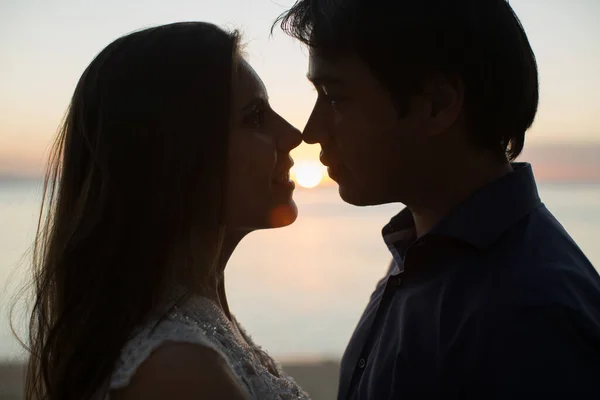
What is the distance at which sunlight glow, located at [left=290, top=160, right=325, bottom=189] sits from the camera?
4.76ft

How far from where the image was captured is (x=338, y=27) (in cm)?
125

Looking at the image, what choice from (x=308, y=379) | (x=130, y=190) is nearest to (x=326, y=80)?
(x=130, y=190)

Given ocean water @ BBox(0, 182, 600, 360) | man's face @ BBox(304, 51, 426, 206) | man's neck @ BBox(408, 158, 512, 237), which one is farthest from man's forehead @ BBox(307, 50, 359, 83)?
ocean water @ BBox(0, 182, 600, 360)

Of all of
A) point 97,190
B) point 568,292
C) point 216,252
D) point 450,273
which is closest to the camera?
point 568,292

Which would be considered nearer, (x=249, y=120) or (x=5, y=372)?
(x=249, y=120)

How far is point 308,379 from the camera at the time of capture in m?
3.59

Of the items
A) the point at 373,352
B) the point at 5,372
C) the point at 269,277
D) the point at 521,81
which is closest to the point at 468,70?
the point at 521,81

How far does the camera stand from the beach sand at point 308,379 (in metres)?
3.49

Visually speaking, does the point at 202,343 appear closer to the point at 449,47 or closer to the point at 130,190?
the point at 130,190

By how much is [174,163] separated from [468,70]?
1.85ft

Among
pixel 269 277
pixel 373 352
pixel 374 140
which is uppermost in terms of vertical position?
pixel 374 140

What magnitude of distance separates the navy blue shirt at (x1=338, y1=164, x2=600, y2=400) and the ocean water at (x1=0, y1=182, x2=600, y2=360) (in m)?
1.39

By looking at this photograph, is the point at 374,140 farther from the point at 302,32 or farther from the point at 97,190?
the point at 97,190

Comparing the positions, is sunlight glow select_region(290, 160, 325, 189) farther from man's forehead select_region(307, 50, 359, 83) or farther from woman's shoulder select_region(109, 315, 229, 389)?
woman's shoulder select_region(109, 315, 229, 389)
